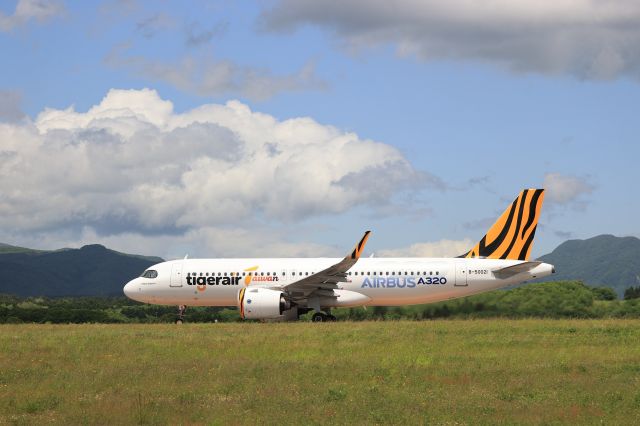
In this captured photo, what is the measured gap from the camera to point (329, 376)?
2198cm

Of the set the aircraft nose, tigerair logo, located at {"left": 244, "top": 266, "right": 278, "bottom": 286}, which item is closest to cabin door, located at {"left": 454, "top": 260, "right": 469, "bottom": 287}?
tigerair logo, located at {"left": 244, "top": 266, "right": 278, "bottom": 286}

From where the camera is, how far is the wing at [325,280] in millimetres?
40188

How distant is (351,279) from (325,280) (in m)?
1.56

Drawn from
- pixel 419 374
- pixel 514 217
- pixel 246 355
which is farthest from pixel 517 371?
pixel 514 217

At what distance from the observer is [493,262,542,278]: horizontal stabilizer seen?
41344 mm

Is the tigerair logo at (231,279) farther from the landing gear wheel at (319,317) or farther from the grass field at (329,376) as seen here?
the grass field at (329,376)

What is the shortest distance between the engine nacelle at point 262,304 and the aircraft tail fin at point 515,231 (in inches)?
395

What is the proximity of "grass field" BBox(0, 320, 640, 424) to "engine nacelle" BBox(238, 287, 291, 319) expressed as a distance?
5.97 meters

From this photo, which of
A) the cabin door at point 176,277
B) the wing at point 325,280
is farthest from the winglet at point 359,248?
the cabin door at point 176,277

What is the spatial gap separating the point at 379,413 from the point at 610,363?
9853mm

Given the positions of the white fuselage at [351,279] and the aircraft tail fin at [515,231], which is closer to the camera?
the white fuselage at [351,279]

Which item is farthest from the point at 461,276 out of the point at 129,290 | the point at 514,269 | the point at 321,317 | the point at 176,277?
the point at 129,290

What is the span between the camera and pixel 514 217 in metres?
43.9

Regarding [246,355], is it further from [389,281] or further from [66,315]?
[66,315]
